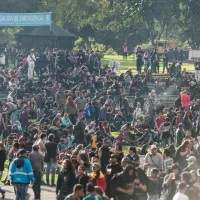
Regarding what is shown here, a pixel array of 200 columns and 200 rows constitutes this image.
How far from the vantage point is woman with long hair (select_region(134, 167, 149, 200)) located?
1953cm

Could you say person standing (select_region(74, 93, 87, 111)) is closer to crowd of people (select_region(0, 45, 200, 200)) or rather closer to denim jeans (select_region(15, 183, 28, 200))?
crowd of people (select_region(0, 45, 200, 200))

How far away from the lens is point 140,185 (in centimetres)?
1958

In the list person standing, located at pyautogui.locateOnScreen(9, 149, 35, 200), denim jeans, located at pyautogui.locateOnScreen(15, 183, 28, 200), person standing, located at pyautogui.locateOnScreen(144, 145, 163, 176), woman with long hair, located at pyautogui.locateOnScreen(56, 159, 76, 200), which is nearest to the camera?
woman with long hair, located at pyautogui.locateOnScreen(56, 159, 76, 200)

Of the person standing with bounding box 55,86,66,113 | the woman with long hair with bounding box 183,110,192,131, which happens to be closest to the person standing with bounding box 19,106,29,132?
the person standing with bounding box 55,86,66,113

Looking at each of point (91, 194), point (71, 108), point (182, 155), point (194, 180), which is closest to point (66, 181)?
point (194, 180)

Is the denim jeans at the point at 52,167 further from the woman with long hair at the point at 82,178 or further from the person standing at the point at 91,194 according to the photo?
the person standing at the point at 91,194

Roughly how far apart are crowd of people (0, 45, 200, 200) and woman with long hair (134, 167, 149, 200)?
20mm

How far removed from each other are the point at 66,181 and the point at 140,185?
152 cm

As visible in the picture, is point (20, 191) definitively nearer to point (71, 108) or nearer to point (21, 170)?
point (21, 170)

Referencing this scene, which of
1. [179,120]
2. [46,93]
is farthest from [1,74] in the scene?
[179,120]

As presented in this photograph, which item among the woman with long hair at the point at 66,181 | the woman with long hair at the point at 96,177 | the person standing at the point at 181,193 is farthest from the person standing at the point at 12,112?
the person standing at the point at 181,193

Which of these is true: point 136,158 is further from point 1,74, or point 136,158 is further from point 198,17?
point 198,17

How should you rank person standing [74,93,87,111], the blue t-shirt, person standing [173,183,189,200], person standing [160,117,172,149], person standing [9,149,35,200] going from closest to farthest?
1. the blue t-shirt
2. person standing [173,183,189,200]
3. person standing [9,149,35,200]
4. person standing [160,117,172,149]
5. person standing [74,93,87,111]

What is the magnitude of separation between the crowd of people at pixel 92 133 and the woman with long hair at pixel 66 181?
20mm
